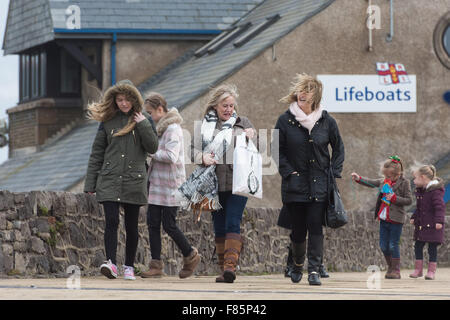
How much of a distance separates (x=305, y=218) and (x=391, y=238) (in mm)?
3366

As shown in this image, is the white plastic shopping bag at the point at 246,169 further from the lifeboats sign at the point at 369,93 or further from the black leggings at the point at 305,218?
the lifeboats sign at the point at 369,93

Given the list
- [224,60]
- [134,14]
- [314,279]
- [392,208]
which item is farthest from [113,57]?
[314,279]

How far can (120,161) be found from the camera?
11430 millimetres

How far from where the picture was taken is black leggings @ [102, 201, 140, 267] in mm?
11273

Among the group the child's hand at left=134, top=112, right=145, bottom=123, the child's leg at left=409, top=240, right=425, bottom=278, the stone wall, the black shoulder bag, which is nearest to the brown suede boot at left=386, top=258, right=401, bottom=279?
the child's leg at left=409, top=240, right=425, bottom=278

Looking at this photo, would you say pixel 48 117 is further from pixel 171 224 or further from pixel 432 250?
pixel 171 224

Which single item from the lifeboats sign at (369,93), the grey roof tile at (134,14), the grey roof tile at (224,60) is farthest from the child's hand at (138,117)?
the grey roof tile at (134,14)

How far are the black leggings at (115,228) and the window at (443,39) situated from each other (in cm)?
1887

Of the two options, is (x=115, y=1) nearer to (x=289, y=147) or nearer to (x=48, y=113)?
(x=48, y=113)

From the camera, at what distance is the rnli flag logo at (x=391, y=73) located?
28453 mm

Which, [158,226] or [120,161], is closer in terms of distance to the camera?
[120,161]
